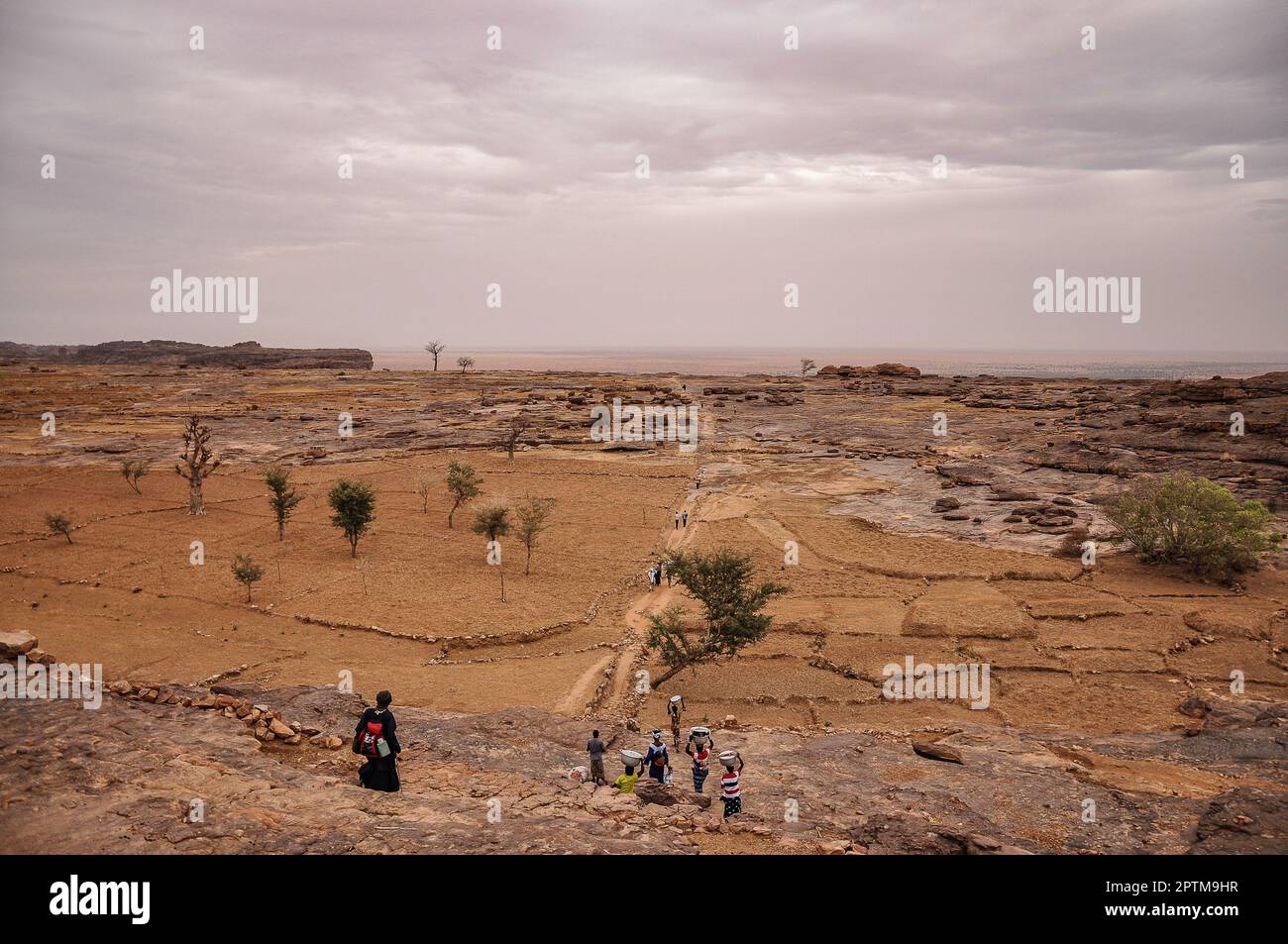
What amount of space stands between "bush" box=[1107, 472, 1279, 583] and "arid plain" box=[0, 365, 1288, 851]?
3.64 feet

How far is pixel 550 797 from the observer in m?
11.6

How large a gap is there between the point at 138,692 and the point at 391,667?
6.37 metres

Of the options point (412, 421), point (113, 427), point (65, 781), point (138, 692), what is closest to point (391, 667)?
point (138, 692)

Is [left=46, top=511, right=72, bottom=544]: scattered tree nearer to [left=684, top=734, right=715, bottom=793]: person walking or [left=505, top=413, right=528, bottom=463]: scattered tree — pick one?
[left=505, top=413, right=528, bottom=463]: scattered tree

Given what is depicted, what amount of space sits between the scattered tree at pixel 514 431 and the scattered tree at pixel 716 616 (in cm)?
3583

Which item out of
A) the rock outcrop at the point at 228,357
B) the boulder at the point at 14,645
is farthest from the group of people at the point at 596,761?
the rock outcrop at the point at 228,357

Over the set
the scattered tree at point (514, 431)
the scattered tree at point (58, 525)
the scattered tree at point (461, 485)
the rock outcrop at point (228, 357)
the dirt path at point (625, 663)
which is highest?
the rock outcrop at point (228, 357)

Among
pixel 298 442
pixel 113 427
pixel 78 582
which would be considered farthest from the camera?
pixel 113 427

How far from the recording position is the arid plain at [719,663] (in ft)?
38.5

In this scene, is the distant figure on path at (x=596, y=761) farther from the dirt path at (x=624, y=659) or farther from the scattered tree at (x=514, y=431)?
the scattered tree at (x=514, y=431)

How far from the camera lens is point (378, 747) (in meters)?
10.9

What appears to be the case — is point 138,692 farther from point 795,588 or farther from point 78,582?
point 795,588

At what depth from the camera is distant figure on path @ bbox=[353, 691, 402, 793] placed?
35.7 ft
